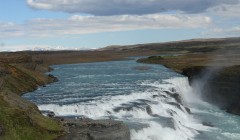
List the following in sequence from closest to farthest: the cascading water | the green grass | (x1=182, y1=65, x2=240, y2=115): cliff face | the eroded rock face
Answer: the green grass, the eroded rock face, the cascading water, (x1=182, y1=65, x2=240, y2=115): cliff face

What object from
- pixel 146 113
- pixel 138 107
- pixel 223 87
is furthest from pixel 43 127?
pixel 223 87

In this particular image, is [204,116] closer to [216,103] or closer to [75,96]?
[216,103]

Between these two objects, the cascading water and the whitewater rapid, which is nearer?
the whitewater rapid

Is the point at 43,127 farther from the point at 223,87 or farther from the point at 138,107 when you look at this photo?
the point at 223,87

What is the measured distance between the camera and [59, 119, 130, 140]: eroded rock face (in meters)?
28.8

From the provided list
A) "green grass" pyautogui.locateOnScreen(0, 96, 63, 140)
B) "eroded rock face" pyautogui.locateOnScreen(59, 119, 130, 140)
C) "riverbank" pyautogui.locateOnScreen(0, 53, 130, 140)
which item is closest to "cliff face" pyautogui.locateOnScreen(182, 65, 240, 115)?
"eroded rock face" pyautogui.locateOnScreen(59, 119, 130, 140)

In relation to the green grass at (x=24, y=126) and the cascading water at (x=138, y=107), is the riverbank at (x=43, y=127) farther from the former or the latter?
the cascading water at (x=138, y=107)

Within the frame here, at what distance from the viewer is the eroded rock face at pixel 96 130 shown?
94.6 feet

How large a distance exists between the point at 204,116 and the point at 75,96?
49.3 ft

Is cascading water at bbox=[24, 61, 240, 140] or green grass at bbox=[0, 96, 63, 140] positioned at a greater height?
green grass at bbox=[0, 96, 63, 140]

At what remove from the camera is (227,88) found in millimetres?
54156

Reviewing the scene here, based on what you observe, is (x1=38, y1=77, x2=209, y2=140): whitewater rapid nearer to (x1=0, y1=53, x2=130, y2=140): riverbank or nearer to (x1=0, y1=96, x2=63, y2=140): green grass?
(x1=0, y1=53, x2=130, y2=140): riverbank

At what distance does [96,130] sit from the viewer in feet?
95.5

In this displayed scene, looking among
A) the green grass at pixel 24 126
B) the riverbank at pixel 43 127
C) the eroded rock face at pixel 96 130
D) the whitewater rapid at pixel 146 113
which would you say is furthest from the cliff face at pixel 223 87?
the green grass at pixel 24 126
